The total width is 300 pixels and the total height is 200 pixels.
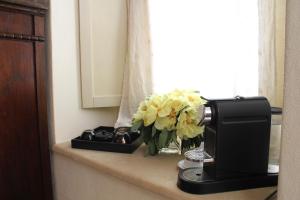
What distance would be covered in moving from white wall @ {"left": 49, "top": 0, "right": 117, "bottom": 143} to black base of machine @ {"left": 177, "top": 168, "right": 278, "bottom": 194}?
2.16 feet

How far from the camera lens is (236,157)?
0.74 m

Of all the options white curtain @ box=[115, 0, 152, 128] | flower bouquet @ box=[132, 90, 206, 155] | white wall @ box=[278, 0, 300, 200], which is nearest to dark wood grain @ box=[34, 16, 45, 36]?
white curtain @ box=[115, 0, 152, 128]

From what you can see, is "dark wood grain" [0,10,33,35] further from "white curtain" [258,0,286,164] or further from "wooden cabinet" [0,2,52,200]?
"white curtain" [258,0,286,164]

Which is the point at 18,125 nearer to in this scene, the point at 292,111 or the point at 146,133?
the point at 146,133

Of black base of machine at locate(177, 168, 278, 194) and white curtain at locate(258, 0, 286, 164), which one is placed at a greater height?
white curtain at locate(258, 0, 286, 164)

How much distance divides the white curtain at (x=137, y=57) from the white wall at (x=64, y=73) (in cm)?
22

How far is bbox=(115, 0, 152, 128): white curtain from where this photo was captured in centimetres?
129

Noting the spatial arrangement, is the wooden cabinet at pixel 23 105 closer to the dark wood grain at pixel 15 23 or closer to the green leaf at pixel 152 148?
the dark wood grain at pixel 15 23

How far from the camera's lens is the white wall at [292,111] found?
524mm

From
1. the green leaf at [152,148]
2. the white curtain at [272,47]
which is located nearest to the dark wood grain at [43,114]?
the green leaf at [152,148]

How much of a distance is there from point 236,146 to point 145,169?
0.32 meters

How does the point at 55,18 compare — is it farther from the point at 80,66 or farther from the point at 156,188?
the point at 156,188

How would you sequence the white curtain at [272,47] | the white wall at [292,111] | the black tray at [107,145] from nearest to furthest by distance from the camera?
the white wall at [292,111] → the white curtain at [272,47] → the black tray at [107,145]

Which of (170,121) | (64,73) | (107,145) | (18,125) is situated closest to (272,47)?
(170,121)
